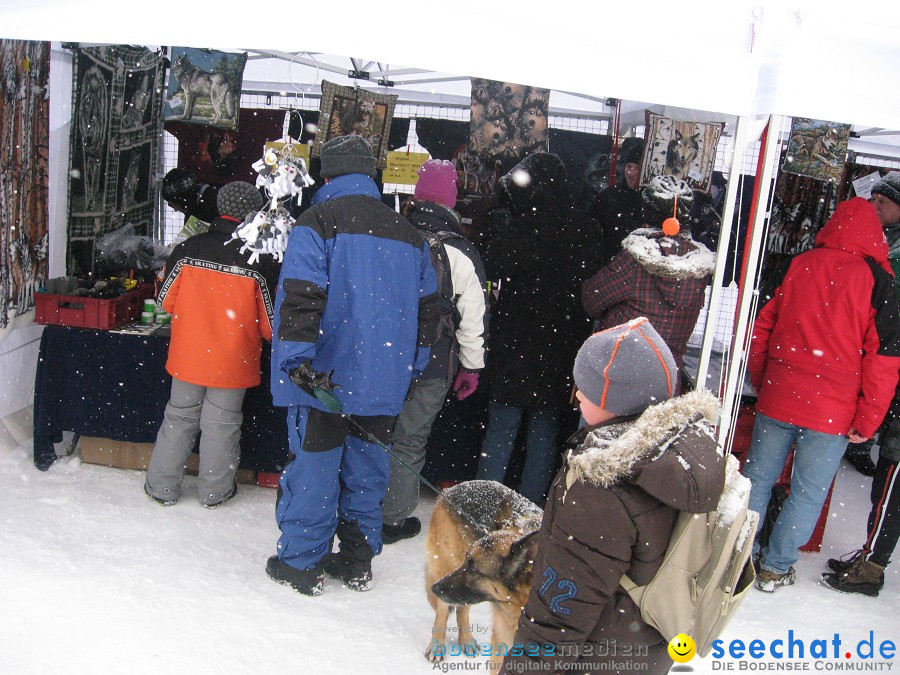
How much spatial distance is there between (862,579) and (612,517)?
9.52 ft

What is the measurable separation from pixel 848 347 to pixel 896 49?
1.49 m

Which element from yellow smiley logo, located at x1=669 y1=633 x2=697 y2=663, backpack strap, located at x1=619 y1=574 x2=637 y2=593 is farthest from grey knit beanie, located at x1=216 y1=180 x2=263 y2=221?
yellow smiley logo, located at x1=669 y1=633 x2=697 y2=663

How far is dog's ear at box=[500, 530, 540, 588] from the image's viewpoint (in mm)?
2102

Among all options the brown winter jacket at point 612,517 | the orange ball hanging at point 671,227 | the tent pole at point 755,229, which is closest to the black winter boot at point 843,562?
the tent pole at point 755,229

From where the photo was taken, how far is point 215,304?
3.65 meters

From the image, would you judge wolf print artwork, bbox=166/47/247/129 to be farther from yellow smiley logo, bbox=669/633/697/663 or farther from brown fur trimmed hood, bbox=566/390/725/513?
yellow smiley logo, bbox=669/633/697/663

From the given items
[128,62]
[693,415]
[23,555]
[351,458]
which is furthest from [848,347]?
[128,62]

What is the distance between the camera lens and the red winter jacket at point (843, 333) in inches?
134

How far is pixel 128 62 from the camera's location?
15.3ft

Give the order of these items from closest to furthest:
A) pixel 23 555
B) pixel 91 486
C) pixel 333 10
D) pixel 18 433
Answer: pixel 333 10
pixel 23 555
pixel 91 486
pixel 18 433

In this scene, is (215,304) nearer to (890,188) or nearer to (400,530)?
(400,530)

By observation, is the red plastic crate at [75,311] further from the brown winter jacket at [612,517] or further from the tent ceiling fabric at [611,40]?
the brown winter jacket at [612,517]

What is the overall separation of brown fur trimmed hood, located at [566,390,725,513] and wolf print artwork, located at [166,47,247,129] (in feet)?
12.3

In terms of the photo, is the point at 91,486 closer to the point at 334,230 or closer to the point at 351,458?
the point at 351,458
